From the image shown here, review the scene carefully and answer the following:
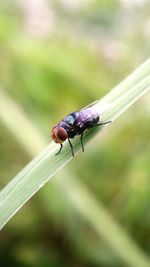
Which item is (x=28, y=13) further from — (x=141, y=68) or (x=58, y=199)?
(x=141, y=68)

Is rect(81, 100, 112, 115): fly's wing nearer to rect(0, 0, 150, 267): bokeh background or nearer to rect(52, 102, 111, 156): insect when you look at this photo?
rect(52, 102, 111, 156): insect

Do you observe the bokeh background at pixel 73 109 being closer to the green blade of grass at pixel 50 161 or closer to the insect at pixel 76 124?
the insect at pixel 76 124

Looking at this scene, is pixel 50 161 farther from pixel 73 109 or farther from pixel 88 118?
pixel 73 109

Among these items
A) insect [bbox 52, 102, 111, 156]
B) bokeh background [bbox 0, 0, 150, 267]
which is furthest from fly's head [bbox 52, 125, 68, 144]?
bokeh background [bbox 0, 0, 150, 267]

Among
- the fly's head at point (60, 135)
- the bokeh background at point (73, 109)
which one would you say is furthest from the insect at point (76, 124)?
the bokeh background at point (73, 109)

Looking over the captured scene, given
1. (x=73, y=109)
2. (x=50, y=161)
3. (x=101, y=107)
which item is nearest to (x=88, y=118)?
(x=101, y=107)

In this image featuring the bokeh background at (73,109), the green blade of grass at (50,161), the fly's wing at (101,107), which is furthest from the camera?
the bokeh background at (73,109)
